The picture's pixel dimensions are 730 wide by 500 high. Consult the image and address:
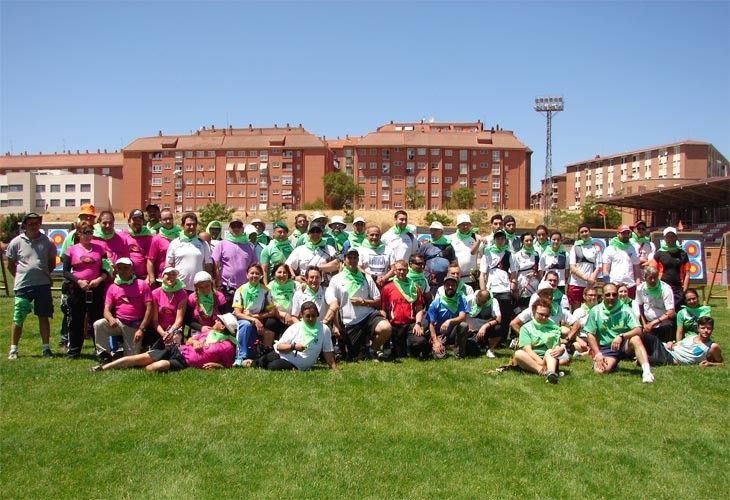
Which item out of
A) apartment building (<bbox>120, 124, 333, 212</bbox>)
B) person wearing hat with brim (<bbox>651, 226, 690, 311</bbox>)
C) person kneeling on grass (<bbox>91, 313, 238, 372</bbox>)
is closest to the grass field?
person kneeling on grass (<bbox>91, 313, 238, 372</bbox>)

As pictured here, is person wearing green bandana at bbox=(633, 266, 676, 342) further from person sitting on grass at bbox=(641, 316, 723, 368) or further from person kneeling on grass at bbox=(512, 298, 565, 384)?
person kneeling on grass at bbox=(512, 298, 565, 384)

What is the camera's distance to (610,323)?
9594mm

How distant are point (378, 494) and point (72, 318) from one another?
630cm

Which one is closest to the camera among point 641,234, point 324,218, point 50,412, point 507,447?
point 507,447

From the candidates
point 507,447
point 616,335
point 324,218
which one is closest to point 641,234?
point 616,335

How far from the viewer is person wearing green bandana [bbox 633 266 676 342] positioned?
10249mm

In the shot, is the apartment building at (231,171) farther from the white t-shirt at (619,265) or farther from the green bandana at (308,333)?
the green bandana at (308,333)

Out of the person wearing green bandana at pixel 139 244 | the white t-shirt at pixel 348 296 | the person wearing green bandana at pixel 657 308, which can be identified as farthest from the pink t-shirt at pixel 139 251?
the person wearing green bandana at pixel 657 308

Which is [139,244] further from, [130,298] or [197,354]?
[197,354]

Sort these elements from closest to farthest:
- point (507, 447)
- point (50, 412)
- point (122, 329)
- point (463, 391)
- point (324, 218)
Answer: point (507, 447), point (50, 412), point (463, 391), point (122, 329), point (324, 218)

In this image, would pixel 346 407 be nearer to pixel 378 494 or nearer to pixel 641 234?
pixel 378 494

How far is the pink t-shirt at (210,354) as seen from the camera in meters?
8.91

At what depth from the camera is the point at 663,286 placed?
1039cm

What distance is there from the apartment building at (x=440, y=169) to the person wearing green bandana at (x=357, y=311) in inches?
3848
